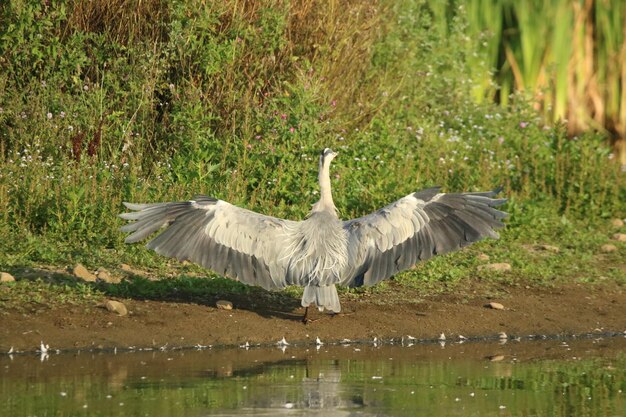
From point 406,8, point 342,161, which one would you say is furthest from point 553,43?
point 342,161

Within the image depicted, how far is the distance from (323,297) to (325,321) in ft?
1.19

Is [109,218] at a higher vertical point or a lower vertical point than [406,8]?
lower

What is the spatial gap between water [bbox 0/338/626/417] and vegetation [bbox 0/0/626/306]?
2.11 meters

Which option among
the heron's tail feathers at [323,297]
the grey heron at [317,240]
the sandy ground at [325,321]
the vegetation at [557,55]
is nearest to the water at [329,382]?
the sandy ground at [325,321]

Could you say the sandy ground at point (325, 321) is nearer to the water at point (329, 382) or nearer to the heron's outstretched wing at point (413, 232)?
the water at point (329, 382)

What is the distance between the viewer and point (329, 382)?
7172 mm

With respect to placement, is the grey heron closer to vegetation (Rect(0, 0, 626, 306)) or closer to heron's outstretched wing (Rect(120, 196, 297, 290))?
heron's outstretched wing (Rect(120, 196, 297, 290))

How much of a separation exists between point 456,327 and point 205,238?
6.45 feet

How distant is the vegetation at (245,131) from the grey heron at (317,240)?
56.7 inches

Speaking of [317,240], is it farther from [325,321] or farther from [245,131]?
[245,131]

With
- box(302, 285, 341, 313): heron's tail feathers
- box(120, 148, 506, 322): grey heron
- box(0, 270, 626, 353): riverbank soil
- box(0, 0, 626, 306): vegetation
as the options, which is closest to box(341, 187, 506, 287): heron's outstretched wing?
box(120, 148, 506, 322): grey heron

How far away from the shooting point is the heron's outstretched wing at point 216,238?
8609mm

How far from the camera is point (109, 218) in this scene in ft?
33.2

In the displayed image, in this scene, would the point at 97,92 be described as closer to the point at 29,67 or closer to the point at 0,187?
the point at 29,67
